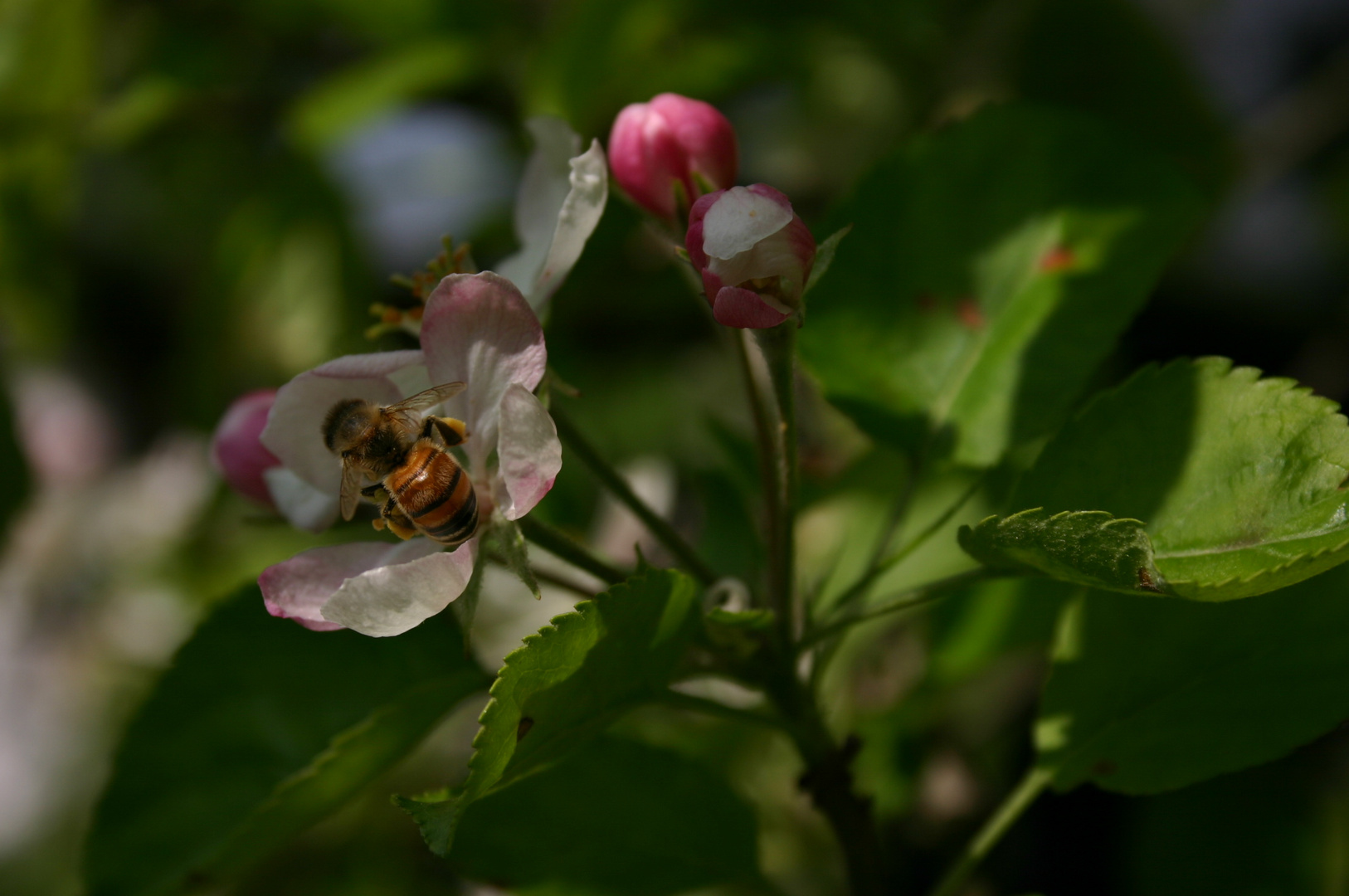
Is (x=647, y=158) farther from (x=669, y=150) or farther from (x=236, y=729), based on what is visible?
(x=236, y=729)

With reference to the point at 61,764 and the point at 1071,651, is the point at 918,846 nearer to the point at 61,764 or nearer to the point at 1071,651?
the point at 1071,651

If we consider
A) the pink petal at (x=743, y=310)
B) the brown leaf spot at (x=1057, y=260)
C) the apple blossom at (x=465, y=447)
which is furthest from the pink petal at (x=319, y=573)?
the brown leaf spot at (x=1057, y=260)

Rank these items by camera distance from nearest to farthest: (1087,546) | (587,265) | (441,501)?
(1087,546), (441,501), (587,265)

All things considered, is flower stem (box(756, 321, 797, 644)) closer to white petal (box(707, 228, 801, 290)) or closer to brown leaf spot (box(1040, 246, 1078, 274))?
white petal (box(707, 228, 801, 290))

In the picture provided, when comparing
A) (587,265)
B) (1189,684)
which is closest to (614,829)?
(1189,684)

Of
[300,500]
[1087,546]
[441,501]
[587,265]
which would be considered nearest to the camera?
[1087,546]

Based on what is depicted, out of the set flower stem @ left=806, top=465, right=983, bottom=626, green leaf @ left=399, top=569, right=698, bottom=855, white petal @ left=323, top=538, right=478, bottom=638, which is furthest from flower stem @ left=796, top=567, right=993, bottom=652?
white petal @ left=323, top=538, right=478, bottom=638
